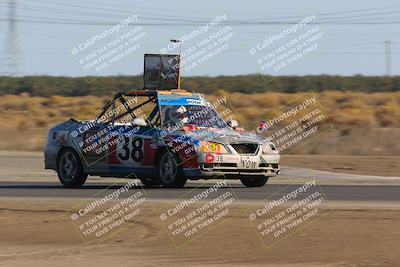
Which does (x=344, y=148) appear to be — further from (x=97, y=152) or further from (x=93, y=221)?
(x=93, y=221)

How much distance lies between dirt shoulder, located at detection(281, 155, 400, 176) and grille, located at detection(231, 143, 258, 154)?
6.93 meters

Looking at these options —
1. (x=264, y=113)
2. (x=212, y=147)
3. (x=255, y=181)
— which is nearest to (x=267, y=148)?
(x=255, y=181)

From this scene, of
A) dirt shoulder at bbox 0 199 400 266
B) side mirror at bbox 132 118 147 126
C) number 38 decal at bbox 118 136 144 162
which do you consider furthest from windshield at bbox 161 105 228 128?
dirt shoulder at bbox 0 199 400 266

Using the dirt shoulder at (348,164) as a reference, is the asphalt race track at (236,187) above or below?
above

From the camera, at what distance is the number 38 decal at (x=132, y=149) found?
1964 cm

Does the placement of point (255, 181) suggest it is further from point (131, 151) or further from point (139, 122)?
point (139, 122)

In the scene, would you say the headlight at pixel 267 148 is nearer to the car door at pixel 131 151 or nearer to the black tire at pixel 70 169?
the car door at pixel 131 151

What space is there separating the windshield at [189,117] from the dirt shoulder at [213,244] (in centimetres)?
501

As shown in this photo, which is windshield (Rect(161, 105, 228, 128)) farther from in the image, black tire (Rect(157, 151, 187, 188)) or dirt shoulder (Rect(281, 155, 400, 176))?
dirt shoulder (Rect(281, 155, 400, 176))

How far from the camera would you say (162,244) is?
12.1 m

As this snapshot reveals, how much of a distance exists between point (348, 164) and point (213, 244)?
17122 mm

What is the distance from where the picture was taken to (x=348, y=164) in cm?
2869

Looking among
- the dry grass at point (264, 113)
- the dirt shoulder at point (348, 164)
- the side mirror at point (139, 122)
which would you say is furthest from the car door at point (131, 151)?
the dry grass at point (264, 113)

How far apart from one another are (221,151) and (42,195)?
319 centimetres
